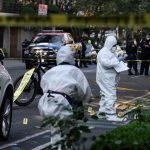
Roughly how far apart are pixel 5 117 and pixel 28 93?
437cm

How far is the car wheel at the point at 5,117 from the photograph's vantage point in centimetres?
853

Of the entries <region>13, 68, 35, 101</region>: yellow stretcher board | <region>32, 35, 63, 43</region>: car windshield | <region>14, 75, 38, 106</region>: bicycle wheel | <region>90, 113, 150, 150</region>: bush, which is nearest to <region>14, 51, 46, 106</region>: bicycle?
<region>14, 75, 38, 106</region>: bicycle wheel

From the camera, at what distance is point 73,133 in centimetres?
429

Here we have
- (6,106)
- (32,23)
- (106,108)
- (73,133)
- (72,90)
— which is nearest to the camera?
(32,23)

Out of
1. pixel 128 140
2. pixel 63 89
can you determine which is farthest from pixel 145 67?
pixel 128 140

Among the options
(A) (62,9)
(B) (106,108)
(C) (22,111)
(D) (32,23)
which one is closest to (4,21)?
(D) (32,23)

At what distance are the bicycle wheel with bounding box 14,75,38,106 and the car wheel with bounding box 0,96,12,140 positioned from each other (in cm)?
394

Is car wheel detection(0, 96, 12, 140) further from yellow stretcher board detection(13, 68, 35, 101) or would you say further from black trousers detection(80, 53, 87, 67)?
black trousers detection(80, 53, 87, 67)

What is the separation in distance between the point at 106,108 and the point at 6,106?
279cm

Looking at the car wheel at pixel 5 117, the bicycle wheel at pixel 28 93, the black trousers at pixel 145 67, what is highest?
the car wheel at pixel 5 117

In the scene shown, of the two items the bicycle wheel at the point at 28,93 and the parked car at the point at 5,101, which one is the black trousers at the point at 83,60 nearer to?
the bicycle wheel at the point at 28,93

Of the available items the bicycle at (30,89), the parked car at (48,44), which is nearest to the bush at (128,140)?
the bicycle at (30,89)

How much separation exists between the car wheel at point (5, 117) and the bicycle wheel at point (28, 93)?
3.94 meters

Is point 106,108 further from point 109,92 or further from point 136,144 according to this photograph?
point 136,144
